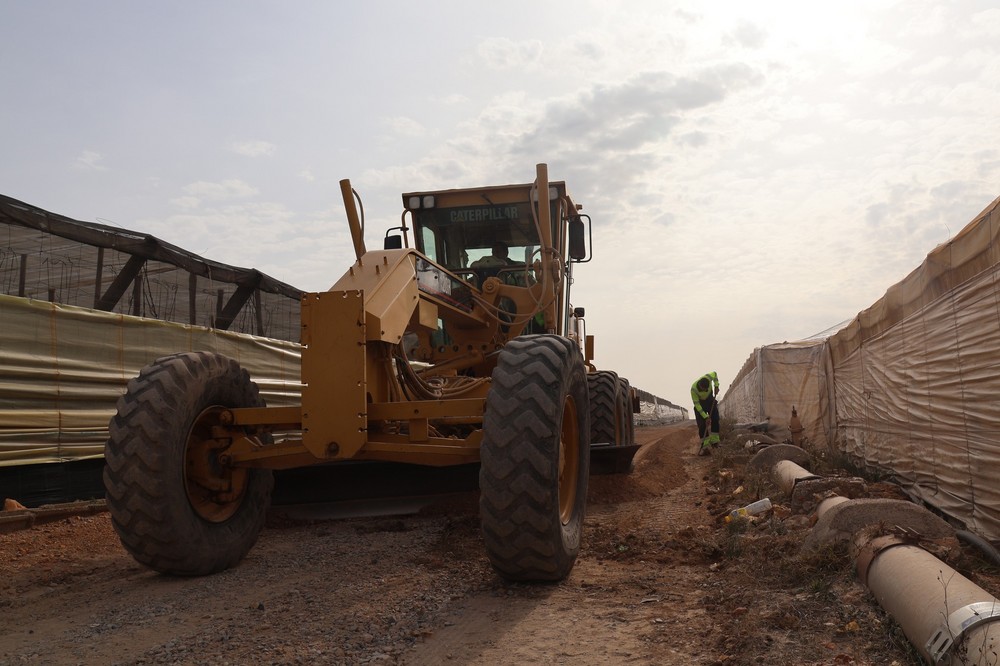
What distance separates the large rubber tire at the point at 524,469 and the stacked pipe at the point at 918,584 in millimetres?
1570

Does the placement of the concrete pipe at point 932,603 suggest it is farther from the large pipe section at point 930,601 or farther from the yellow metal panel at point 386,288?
the yellow metal panel at point 386,288

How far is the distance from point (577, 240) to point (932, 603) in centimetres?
581

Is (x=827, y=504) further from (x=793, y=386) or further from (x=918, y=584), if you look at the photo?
(x=793, y=386)

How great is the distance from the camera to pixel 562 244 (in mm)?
Result: 8539

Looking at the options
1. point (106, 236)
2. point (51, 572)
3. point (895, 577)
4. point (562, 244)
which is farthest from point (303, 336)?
point (106, 236)

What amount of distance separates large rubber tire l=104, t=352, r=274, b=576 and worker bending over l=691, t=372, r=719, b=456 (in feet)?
34.9

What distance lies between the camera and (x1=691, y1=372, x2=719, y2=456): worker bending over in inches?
577

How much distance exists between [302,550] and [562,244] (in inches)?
167

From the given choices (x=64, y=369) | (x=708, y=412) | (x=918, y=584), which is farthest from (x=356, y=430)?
(x=708, y=412)

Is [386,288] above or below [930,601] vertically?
above

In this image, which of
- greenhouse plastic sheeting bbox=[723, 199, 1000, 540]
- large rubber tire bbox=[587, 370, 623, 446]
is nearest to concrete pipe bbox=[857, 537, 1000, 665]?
greenhouse plastic sheeting bbox=[723, 199, 1000, 540]

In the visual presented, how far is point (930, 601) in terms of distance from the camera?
322 cm

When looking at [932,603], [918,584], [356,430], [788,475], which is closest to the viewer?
[932,603]

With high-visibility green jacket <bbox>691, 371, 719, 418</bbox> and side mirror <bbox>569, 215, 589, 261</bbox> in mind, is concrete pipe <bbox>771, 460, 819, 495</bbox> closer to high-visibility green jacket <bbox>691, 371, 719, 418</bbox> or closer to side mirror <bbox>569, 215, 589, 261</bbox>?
side mirror <bbox>569, 215, 589, 261</bbox>
